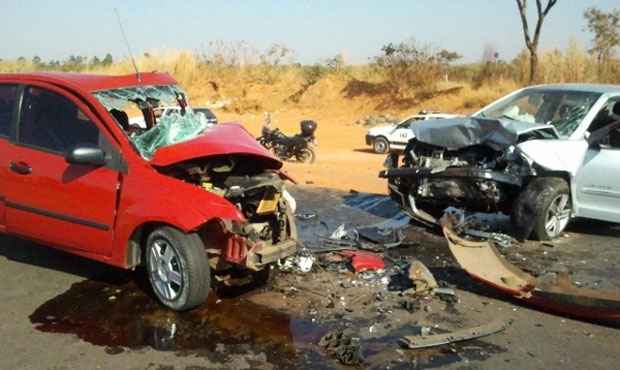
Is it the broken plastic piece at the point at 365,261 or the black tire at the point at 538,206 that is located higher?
the black tire at the point at 538,206

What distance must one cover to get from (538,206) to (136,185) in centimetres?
452

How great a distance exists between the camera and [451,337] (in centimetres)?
467

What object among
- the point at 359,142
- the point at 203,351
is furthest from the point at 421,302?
the point at 359,142

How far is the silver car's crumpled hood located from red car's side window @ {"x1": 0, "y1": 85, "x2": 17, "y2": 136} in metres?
4.71

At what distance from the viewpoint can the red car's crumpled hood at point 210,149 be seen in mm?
5125

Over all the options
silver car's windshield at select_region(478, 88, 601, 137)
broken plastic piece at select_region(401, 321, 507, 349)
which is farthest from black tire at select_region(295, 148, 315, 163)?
broken plastic piece at select_region(401, 321, 507, 349)

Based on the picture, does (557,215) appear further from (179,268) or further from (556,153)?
(179,268)

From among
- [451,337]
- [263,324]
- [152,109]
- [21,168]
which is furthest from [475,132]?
[21,168]

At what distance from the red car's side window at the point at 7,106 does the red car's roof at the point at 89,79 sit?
110 millimetres

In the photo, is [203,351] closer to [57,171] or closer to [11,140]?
[57,171]

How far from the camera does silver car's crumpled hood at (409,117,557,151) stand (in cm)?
762

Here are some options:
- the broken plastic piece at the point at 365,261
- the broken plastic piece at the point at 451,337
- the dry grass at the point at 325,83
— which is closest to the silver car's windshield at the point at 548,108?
the broken plastic piece at the point at 365,261

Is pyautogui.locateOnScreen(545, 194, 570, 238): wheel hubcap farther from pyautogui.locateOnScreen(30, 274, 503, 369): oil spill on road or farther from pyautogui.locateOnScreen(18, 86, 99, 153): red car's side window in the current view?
pyautogui.locateOnScreen(18, 86, 99, 153): red car's side window

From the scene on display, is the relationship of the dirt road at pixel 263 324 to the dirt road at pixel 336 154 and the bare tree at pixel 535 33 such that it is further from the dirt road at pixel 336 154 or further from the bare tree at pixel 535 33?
the bare tree at pixel 535 33
